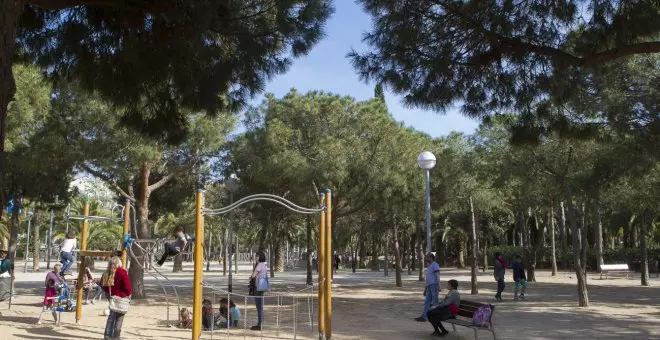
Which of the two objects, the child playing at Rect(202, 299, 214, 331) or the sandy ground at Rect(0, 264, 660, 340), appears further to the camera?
the child playing at Rect(202, 299, 214, 331)

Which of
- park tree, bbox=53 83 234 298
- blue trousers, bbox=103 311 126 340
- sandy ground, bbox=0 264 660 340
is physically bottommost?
sandy ground, bbox=0 264 660 340

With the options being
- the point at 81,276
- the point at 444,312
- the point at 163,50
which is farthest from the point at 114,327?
the point at 444,312

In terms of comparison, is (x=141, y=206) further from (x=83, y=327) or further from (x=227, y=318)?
(x=227, y=318)

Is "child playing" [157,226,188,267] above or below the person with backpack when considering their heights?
above

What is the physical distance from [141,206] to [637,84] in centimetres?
1426

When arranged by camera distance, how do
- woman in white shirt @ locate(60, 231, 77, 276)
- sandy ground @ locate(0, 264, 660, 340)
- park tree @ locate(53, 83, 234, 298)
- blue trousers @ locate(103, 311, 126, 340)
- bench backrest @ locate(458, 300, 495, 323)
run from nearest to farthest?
blue trousers @ locate(103, 311, 126, 340) < bench backrest @ locate(458, 300, 495, 323) < sandy ground @ locate(0, 264, 660, 340) < woman in white shirt @ locate(60, 231, 77, 276) < park tree @ locate(53, 83, 234, 298)

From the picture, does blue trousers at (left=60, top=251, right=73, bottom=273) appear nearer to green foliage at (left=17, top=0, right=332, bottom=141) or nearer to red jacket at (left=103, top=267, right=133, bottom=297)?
red jacket at (left=103, top=267, right=133, bottom=297)

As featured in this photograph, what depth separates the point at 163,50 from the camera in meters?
8.10

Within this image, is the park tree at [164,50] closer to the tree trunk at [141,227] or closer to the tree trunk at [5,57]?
the tree trunk at [5,57]

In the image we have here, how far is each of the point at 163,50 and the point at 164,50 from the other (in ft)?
0.05

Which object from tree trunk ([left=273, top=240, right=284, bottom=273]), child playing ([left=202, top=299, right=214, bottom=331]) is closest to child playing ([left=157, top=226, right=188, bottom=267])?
child playing ([left=202, top=299, right=214, bottom=331])

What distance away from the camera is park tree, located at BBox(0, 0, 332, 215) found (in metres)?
7.89

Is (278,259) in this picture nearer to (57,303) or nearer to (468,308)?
(57,303)

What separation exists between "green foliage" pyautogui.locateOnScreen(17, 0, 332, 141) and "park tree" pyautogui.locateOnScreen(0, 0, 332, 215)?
0.01 meters
